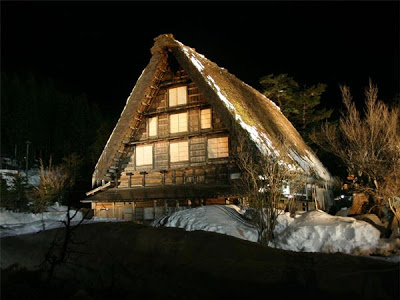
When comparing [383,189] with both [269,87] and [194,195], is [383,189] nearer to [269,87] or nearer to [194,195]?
[194,195]

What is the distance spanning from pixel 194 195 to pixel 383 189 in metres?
7.64

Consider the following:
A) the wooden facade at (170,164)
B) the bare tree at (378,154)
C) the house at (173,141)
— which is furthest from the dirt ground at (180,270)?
the house at (173,141)

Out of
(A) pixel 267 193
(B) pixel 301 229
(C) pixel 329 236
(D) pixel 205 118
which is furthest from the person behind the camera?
(D) pixel 205 118

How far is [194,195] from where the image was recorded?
1680 cm

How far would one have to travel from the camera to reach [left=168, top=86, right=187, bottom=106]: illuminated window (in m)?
19.1

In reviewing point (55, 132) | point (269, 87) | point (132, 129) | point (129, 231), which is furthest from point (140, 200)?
point (55, 132)

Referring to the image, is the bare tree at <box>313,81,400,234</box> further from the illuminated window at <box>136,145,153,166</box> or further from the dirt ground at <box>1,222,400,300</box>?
the illuminated window at <box>136,145,153,166</box>

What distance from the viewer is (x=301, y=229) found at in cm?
1234

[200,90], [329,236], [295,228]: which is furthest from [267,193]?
[200,90]

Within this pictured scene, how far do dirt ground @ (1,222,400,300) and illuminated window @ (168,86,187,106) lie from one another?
34.2 ft

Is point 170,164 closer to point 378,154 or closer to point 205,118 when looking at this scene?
point 205,118

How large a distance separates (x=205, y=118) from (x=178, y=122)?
1535 mm

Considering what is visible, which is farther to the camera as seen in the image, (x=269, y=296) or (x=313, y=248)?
(x=313, y=248)

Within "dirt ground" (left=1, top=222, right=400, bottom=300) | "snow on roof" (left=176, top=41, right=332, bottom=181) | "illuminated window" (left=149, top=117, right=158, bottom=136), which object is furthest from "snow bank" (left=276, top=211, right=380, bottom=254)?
"illuminated window" (left=149, top=117, right=158, bottom=136)
